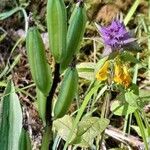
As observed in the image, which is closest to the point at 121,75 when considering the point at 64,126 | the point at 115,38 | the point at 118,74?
the point at 118,74

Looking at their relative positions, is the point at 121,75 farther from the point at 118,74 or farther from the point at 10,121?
the point at 10,121

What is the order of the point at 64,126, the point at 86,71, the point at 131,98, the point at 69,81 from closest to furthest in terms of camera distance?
1. the point at 69,81
2. the point at 131,98
3. the point at 64,126
4. the point at 86,71

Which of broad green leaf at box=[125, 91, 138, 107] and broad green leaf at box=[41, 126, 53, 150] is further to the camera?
broad green leaf at box=[125, 91, 138, 107]

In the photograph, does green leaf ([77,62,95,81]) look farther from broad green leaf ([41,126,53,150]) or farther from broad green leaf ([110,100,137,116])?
broad green leaf ([41,126,53,150])

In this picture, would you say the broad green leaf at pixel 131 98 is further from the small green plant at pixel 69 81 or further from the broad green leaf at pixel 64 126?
the broad green leaf at pixel 64 126

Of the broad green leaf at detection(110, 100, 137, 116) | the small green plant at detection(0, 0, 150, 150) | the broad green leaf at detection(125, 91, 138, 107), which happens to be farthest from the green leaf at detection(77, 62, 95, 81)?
the broad green leaf at detection(125, 91, 138, 107)

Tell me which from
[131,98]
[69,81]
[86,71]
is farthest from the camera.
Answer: [86,71]
